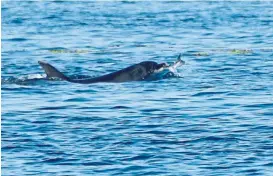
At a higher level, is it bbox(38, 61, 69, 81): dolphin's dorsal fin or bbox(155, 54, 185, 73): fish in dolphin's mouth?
bbox(38, 61, 69, 81): dolphin's dorsal fin

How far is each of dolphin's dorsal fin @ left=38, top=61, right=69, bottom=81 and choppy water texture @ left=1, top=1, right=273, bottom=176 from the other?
0.46 metres

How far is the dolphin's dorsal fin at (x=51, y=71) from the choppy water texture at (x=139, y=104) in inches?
18.1

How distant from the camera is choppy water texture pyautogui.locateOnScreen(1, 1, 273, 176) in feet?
65.2

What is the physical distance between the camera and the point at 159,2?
67.0 metres

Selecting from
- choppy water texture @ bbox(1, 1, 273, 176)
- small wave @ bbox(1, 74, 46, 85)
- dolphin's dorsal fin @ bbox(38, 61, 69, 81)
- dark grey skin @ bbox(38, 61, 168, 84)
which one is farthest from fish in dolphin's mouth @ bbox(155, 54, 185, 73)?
small wave @ bbox(1, 74, 46, 85)

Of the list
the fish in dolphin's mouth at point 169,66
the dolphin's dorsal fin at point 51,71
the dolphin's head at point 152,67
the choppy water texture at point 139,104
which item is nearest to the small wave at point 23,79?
Answer: the choppy water texture at point 139,104

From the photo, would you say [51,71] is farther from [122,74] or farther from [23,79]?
[122,74]

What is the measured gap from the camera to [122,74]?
3111cm

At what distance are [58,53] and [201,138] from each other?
1856 centimetres

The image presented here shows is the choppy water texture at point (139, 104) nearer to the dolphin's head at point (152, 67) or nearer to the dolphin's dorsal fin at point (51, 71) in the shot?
the dolphin's dorsal fin at point (51, 71)

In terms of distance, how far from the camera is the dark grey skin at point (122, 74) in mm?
30703

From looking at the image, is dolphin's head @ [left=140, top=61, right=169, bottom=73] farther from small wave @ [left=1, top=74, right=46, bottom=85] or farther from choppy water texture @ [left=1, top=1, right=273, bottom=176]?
small wave @ [left=1, top=74, right=46, bottom=85]

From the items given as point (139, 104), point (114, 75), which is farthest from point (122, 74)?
point (139, 104)

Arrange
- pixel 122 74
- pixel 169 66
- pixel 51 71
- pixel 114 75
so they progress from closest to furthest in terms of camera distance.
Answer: pixel 51 71 → pixel 114 75 → pixel 122 74 → pixel 169 66
